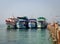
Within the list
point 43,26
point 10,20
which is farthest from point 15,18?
point 43,26

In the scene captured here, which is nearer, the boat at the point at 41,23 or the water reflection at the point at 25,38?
the water reflection at the point at 25,38

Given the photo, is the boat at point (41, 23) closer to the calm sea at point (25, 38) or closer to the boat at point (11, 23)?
the boat at point (11, 23)

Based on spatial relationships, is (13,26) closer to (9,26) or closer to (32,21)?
(9,26)

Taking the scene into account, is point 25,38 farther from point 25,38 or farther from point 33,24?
Answer: point 33,24

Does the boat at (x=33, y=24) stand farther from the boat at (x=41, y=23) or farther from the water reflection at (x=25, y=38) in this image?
the water reflection at (x=25, y=38)

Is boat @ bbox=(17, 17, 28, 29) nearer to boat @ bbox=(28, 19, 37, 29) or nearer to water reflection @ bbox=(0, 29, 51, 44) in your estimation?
boat @ bbox=(28, 19, 37, 29)

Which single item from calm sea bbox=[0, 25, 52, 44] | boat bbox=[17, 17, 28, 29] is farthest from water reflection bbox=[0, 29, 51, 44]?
boat bbox=[17, 17, 28, 29]

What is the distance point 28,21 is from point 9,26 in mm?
10160

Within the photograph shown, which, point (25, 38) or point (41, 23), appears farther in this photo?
point (41, 23)

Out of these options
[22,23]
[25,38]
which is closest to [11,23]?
[22,23]

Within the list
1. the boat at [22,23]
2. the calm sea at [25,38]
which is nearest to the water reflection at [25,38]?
the calm sea at [25,38]

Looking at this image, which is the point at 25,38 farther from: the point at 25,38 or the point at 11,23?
the point at 11,23

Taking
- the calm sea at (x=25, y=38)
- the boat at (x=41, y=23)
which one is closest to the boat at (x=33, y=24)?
the boat at (x=41, y=23)

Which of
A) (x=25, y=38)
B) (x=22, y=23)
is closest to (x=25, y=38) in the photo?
(x=25, y=38)
